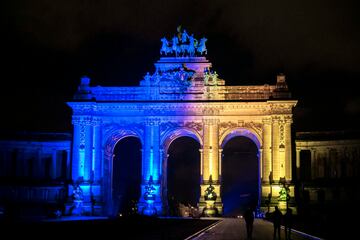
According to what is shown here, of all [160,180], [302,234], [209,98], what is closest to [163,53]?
[209,98]

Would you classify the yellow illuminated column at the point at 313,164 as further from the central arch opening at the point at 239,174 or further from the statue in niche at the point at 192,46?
the statue in niche at the point at 192,46

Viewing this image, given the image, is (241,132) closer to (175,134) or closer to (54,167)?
(175,134)

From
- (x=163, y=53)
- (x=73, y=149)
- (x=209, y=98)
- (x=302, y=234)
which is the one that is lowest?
(x=302, y=234)

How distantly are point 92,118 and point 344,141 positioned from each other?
118ft

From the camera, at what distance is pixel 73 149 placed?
10288 centimetres

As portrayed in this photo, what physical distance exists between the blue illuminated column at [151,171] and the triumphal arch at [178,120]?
133 mm

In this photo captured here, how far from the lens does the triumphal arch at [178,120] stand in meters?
101

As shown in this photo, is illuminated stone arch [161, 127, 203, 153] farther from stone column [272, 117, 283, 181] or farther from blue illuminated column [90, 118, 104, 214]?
stone column [272, 117, 283, 181]

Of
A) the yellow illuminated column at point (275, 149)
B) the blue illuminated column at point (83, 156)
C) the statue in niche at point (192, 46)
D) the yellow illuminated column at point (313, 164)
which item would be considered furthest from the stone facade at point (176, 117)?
the yellow illuminated column at point (313, 164)

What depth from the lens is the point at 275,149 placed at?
10081 centimetres

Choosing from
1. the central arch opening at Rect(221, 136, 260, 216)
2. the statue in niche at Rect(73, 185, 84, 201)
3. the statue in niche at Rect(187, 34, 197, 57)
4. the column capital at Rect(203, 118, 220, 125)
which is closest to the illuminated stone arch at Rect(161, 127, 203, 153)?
the column capital at Rect(203, 118, 220, 125)

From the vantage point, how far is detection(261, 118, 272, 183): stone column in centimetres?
10156

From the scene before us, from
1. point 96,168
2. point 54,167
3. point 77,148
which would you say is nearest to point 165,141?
point 96,168

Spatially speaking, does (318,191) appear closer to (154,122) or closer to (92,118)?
(154,122)
